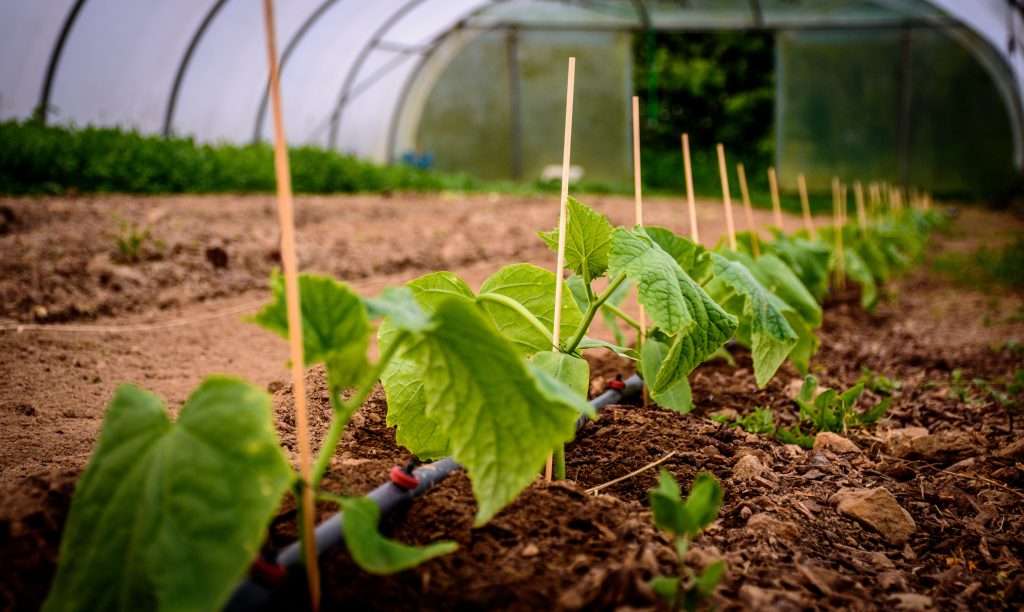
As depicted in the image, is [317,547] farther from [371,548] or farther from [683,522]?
[683,522]

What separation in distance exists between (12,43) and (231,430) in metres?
6.80

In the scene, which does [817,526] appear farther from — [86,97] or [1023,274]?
[86,97]

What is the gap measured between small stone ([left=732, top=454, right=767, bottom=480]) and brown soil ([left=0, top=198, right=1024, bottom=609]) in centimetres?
2

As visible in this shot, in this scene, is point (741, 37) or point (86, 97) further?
point (741, 37)

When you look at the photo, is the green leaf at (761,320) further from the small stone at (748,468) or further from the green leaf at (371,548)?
the green leaf at (371,548)

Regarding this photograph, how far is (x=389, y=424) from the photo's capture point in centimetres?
164

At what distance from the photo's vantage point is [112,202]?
18.4ft

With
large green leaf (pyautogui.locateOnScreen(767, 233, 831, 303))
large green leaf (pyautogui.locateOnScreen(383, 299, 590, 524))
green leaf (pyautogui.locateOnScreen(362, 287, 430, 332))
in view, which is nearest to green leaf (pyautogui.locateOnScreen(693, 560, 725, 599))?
large green leaf (pyautogui.locateOnScreen(383, 299, 590, 524))

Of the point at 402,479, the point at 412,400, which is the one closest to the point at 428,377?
the point at 402,479

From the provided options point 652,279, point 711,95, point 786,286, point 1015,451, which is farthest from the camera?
point 711,95

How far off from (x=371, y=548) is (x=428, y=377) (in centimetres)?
28

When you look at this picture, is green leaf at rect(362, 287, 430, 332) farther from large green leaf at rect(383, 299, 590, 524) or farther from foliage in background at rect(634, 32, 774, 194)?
foliage in background at rect(634, 32, 774, 194)

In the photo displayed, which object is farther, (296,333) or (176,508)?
(296,333)

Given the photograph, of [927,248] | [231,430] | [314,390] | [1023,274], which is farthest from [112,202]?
[927,248]
